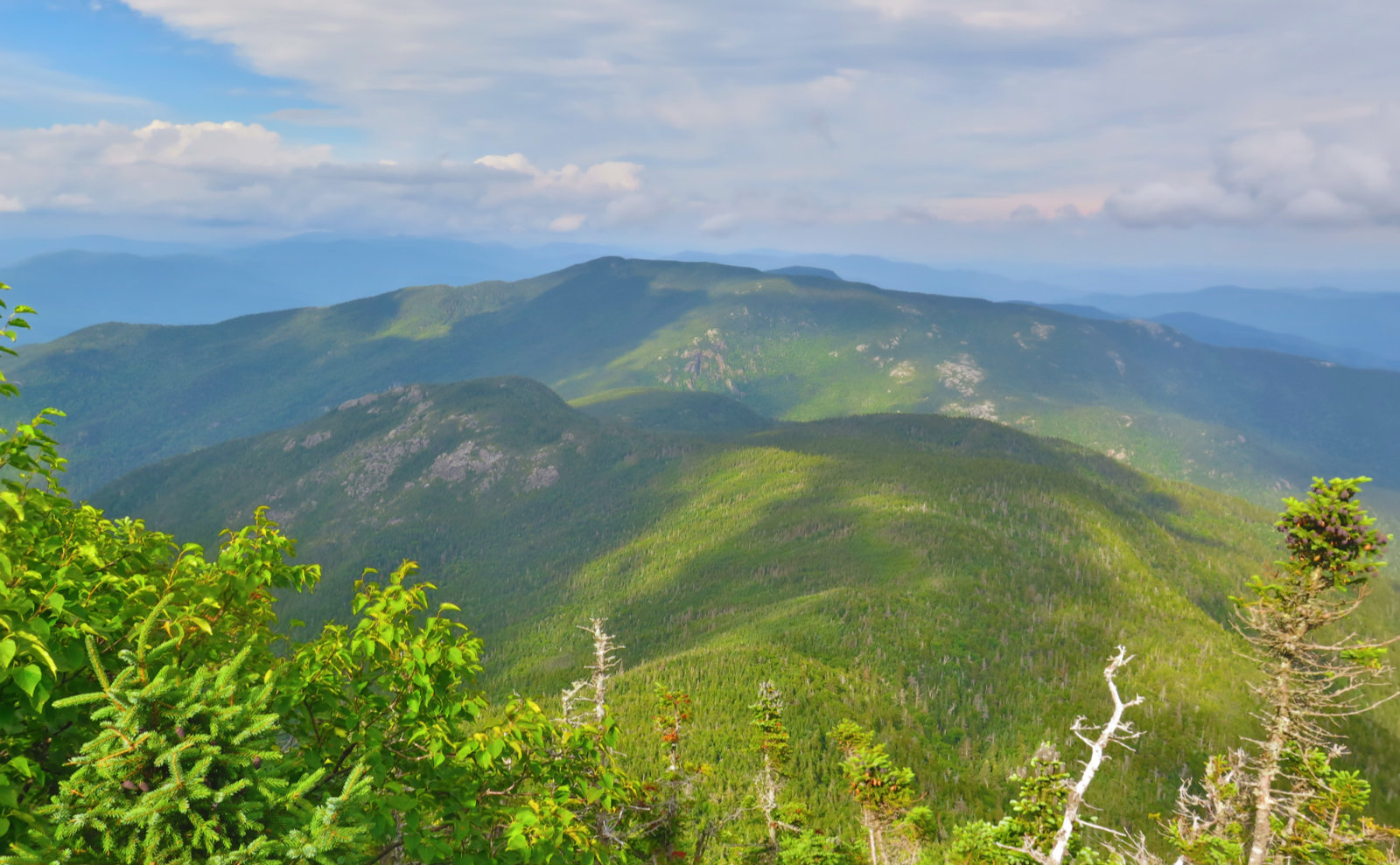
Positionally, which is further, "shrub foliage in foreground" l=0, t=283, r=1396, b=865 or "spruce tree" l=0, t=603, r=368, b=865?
"shrub foliage in foreground" l=0, t=283, r=1396, b=865

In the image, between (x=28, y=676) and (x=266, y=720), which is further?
(x=266, y=720)

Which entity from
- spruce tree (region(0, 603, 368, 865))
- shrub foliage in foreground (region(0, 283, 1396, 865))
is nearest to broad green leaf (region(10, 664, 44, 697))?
shrub foliage in foreground (region(0, 283, 1396, 865))

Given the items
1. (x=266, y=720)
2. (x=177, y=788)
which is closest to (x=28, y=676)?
(x=177, y=788)

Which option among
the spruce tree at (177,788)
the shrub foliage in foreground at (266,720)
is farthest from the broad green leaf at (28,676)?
the spruce tree at (177,788)

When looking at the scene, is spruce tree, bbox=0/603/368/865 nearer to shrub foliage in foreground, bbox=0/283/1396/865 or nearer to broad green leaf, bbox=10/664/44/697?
shrub foliage in foreground, bbox=0/283/1396/865

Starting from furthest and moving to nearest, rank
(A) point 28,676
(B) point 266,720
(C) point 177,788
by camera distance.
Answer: (B) point 266,720 < (C) point 177,788 < (A) point 28,676

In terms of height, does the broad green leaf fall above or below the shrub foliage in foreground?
above

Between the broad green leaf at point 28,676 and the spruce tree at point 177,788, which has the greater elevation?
the broad green leaf at point 28,676

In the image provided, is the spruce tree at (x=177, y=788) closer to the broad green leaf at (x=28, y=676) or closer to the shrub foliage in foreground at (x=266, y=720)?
the shrub foliage in foreground at (x=266, y=720)

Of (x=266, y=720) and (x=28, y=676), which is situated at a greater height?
(x=28, y=676)

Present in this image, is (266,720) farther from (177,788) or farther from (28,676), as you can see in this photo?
(28,676)

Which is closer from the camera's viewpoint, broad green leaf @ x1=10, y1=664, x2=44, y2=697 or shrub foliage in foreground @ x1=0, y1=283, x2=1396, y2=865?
broad green leaf @ x1=10, y1=664, x2=44, y2=697

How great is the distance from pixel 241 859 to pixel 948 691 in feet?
676

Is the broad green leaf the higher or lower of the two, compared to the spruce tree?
higher
